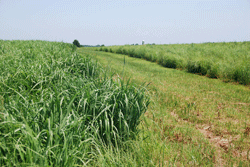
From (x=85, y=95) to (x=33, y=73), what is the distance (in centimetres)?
161

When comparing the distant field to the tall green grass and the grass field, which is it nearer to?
the grass field

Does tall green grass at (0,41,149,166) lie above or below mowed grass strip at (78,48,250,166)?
above

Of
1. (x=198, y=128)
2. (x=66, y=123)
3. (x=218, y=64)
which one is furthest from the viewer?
(x=218, y=64)

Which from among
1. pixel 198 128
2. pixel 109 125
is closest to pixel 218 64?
pixel 198 128

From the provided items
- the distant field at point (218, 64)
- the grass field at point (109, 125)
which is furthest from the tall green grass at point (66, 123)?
the distant field at point (218, 64)

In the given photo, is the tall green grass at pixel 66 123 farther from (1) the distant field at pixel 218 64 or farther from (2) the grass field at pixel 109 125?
(1) the distant field at pixel 218 64

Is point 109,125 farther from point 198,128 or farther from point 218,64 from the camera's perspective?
point 218,64

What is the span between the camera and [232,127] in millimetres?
3221

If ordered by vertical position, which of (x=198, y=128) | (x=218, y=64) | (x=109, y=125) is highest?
(x=218, y=64)

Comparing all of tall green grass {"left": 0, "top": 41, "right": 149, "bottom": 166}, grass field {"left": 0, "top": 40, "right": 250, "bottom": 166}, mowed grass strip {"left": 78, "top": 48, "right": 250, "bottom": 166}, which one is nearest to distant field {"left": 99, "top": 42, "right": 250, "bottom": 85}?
mowed grass strip {"left": 78, "top": 48, "right": 250, "bottom": 166}

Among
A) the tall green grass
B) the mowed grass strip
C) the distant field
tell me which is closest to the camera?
the tall green grass

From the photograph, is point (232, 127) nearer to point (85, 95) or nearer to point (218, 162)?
point (218, 162)

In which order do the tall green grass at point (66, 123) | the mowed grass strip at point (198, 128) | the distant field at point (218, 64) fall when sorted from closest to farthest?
1. the tall green grass at point (66, 123)
2. the mowed grass strip at point (198, 128)
3. the distant field at point (218, 64)

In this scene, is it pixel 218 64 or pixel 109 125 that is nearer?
pixel 109 125
